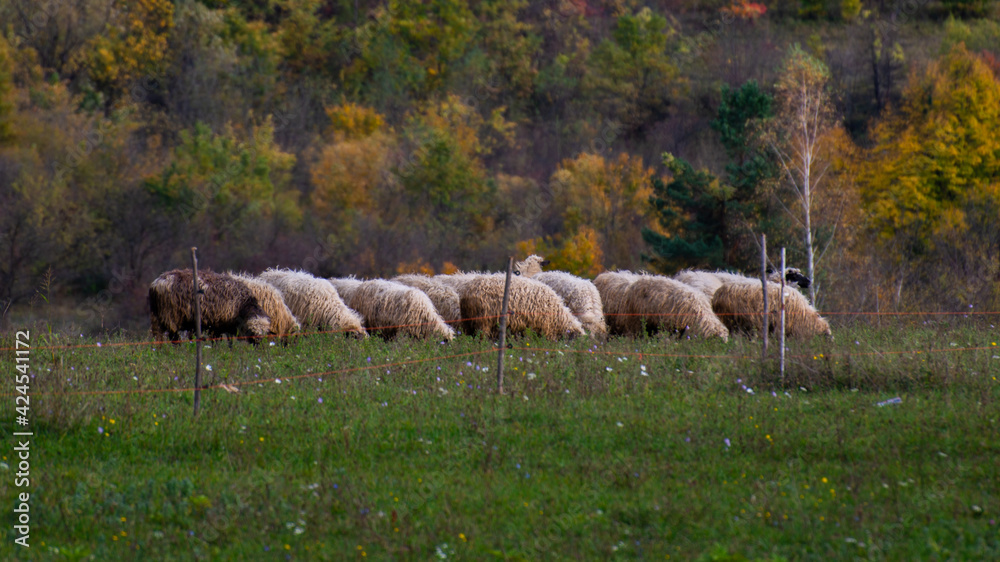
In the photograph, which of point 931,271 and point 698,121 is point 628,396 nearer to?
point 931,271

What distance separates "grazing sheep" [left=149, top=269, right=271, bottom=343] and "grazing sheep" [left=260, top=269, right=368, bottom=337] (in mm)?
1114

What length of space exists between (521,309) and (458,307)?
1633 mm

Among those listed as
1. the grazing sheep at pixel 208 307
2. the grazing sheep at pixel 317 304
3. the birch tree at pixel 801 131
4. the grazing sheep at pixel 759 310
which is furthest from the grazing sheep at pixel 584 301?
the birch tree at pixel 801 131

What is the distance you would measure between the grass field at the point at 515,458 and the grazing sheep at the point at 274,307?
218 cm

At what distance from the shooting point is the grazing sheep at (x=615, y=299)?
50.1 ft

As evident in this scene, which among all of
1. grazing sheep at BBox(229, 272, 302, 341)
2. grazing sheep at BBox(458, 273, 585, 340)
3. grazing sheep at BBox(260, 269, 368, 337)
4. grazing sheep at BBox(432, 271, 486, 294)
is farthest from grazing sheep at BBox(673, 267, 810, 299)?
grazing sheep at BBox(229, 272, 302, 341)

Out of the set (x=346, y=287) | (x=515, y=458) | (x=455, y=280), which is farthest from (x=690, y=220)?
(x=515, y=458)

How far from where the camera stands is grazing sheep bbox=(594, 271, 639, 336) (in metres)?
15.3

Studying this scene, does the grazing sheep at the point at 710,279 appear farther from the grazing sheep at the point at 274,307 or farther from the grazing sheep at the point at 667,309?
the grazing sheep at the point at 274,307

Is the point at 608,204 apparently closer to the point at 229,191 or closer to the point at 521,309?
the point at 229,191

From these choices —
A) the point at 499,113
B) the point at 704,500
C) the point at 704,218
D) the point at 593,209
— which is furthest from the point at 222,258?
the point at 704,500

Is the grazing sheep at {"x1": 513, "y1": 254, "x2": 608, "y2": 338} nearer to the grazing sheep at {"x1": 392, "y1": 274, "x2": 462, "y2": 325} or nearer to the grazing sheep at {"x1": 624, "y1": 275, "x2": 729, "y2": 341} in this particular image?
the grazing sheep at {"x1": 624, "y1": 275, "x2": 729, "y2": 341}

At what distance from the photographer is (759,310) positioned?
14445 mm

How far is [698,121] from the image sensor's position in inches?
2630
